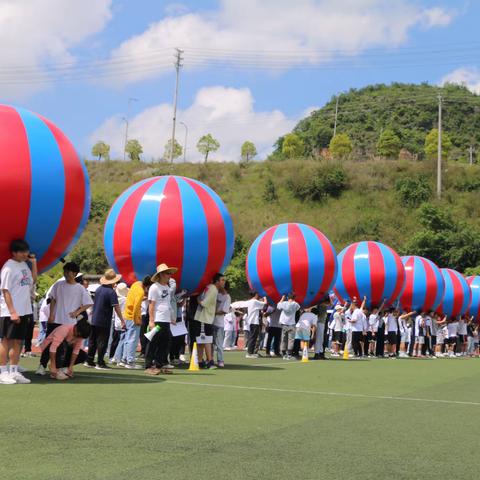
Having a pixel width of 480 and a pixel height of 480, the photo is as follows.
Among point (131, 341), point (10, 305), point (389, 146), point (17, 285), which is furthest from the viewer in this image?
point (389, 146)

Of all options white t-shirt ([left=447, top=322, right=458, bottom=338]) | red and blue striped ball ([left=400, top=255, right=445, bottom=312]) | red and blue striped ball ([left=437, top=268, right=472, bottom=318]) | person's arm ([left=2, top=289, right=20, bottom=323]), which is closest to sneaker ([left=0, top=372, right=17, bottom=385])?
person's arm ([left=2, top=289, right=20, bottom=323])

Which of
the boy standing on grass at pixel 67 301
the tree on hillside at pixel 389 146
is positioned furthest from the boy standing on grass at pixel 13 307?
the tree on hillside at pixel 389 146

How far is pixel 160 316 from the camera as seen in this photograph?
10.0m

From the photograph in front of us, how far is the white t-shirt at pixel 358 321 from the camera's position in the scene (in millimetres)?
17547

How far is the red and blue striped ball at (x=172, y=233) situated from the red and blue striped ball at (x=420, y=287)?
10.6 m

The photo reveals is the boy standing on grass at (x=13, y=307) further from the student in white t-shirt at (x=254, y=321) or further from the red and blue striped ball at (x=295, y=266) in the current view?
the student in white t-shirt at (x=254, y=321)

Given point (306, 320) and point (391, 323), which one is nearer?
point (306, 320)

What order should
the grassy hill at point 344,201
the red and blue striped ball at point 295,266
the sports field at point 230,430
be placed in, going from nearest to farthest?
the sports field at point 230,430, the red and blue striped ball at point 295,266, the grassy hill at point 344,201

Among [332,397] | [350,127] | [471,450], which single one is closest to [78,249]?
[332,397]

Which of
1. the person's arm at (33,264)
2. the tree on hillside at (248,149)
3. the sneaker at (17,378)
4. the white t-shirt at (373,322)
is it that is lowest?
the sneaker at (17,378)

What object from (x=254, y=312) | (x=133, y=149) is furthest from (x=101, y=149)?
(x=254, y=312)

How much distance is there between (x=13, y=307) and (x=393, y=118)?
321ft

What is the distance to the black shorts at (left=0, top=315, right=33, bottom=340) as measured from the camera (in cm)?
789

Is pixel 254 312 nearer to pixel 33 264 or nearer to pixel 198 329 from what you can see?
pixel 198 329
